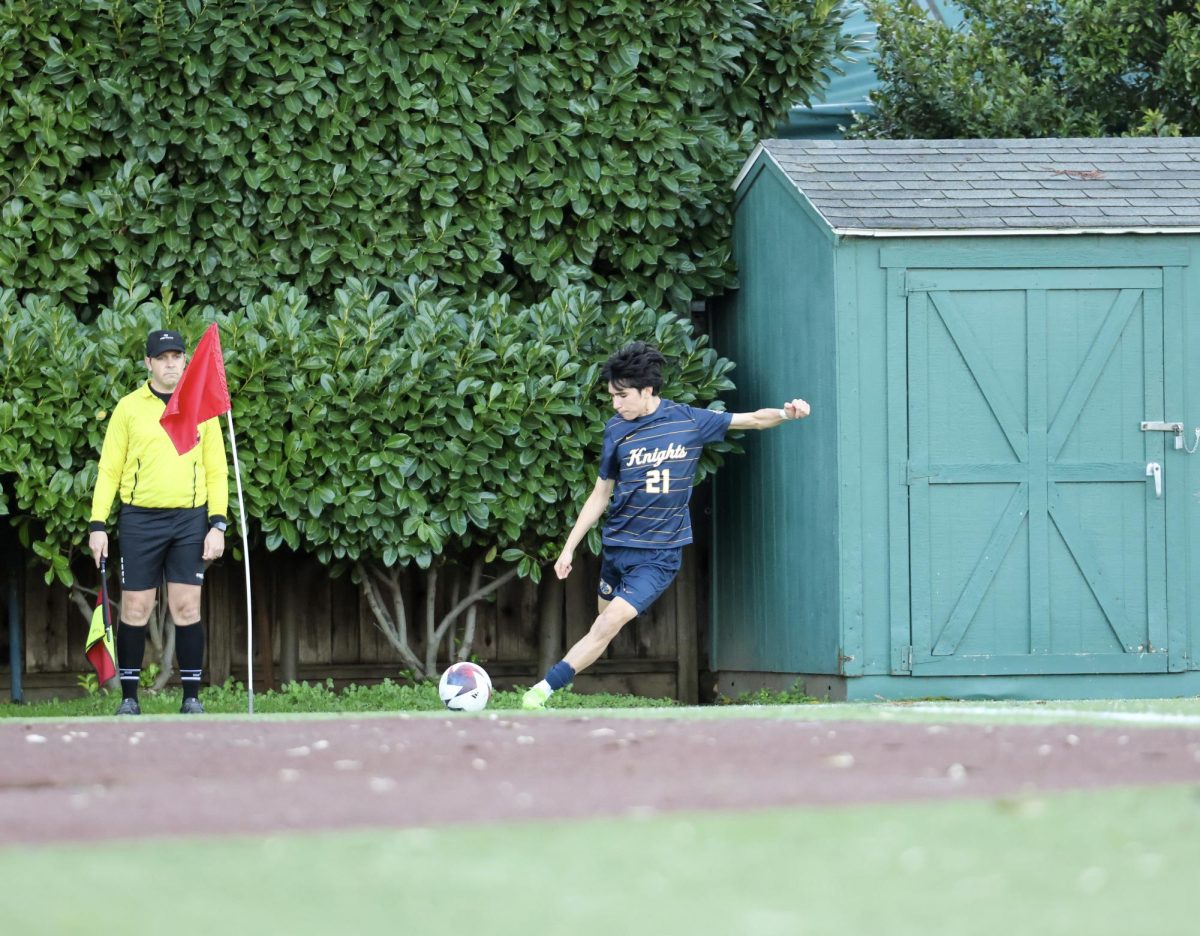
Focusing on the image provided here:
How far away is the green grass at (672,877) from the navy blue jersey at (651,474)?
16.1 ft

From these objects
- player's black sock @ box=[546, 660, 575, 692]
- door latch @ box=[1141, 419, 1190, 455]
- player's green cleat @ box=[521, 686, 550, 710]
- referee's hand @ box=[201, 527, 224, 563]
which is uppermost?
door latch @ box=[1141, 419, 1190, 455]

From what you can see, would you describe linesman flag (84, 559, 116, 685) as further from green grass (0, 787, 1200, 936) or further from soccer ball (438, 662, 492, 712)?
green grass (0, 787, 1200, 936)

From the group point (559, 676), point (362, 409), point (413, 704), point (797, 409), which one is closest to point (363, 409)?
point (362, 409)

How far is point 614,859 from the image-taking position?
9.16 ft

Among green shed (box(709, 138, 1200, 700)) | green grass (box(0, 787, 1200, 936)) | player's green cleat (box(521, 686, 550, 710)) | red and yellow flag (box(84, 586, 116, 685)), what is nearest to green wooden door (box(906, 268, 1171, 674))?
green shed (box(709, 138, 1200, 700))

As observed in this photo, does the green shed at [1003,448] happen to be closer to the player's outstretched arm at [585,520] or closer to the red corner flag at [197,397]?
the player's outstretched arm at [585,520]

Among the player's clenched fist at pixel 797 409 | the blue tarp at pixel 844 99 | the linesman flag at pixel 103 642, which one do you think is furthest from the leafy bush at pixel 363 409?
the blue tarp at pixel 844 99

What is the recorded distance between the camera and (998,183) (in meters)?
9.46

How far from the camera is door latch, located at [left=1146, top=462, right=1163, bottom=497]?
8914 mm

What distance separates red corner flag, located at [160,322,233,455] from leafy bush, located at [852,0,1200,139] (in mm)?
5757

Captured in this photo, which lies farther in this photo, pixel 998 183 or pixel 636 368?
pixel 998 183

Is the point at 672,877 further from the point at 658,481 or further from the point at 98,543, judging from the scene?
the point at 98,543

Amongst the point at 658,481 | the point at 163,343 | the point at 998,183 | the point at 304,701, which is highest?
the point at 998,183

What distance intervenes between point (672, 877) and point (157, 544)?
586 centimetres
